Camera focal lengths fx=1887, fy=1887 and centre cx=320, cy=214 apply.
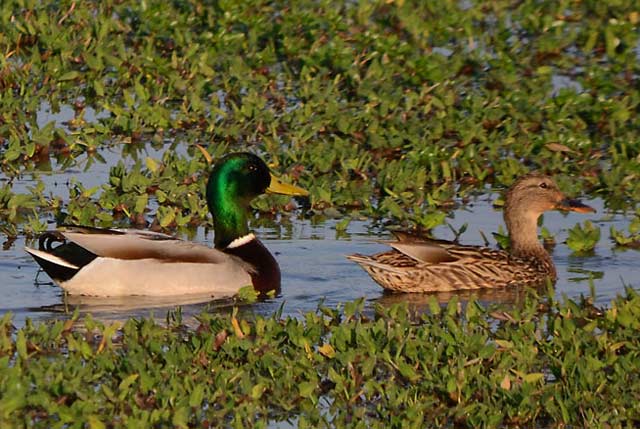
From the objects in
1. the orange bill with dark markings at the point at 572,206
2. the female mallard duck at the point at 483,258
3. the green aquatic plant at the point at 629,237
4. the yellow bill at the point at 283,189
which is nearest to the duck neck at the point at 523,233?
the female mallard duck at the point at 483,258

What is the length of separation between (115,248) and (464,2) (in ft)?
25.0

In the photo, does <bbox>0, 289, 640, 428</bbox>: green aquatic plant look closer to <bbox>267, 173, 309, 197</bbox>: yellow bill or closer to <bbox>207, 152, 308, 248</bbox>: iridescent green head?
<bbox>207, 152, 308, 248</bbox>: iridescent green head

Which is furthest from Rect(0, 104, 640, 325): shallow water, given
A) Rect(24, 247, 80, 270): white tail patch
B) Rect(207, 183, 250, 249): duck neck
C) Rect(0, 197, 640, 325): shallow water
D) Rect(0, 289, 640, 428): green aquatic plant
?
Rect(0, 289, 640, 428): green aquatic plant

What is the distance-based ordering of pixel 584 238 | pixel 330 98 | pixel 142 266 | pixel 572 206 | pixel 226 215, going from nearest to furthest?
1. pixel 142 266
2. pixel 226 215
3. pixel 584 238
4. pixel 572 206
5. pixel 330 98

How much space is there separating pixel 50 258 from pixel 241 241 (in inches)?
46.5

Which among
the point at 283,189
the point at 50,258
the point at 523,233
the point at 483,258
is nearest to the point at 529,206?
the point at 523,233

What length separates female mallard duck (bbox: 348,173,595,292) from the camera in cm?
1030

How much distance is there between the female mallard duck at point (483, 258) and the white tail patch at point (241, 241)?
2.51 ft

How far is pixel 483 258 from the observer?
10531mm

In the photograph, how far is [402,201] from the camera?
11602mm

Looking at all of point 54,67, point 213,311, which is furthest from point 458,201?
point 54,67

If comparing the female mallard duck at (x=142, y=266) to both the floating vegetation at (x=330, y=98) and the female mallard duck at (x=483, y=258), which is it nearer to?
the female mallard duck at (x=483, y=258)

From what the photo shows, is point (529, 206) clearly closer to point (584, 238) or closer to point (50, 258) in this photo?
point (584, 238)

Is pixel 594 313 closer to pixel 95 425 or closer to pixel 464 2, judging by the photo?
pixel 95 425
